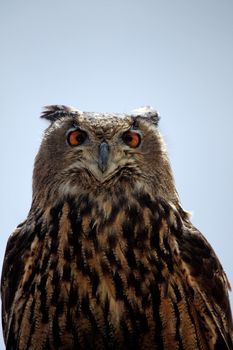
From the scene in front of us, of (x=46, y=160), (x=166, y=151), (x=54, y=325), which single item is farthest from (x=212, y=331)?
(x=46, y=160)

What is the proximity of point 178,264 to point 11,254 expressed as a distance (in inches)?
39.4

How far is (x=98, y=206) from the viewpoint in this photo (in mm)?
3154

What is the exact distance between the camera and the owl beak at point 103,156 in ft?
10.2

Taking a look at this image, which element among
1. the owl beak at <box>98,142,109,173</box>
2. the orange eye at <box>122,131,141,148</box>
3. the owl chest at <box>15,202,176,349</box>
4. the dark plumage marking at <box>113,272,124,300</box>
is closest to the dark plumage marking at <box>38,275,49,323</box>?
the owl chest at <box>15,202,176,349</box>

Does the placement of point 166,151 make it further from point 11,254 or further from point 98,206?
point 11,254

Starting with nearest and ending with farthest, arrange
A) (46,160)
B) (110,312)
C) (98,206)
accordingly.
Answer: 1. (110,312)
2. (98,206)
3. (46,160)

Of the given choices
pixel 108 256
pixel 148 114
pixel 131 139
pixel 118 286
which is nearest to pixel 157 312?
pixel 118 286

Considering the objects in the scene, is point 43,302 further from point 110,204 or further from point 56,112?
point 56,112

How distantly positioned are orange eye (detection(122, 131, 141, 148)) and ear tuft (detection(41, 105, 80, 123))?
376mm

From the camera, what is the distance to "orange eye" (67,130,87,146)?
3297mm

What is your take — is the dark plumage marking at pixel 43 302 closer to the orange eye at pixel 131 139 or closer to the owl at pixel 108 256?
the owl at pixel 108 256

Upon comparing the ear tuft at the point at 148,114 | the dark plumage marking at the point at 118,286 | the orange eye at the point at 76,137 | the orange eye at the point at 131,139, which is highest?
the ear tuft at the point at 148,114

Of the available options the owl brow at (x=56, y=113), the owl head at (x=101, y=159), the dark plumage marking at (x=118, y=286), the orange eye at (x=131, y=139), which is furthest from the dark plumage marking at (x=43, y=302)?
the owl brow at (x=56, y=113)

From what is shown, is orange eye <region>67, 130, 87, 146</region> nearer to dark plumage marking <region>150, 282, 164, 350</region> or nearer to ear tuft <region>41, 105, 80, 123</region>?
ear tuft <region>41, 105, 80, 123</region>
